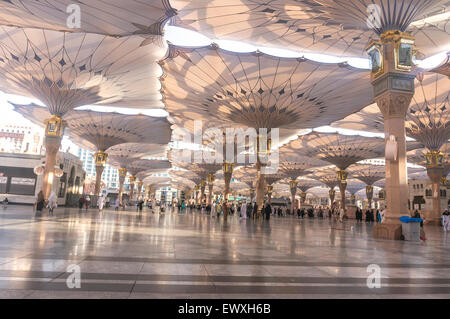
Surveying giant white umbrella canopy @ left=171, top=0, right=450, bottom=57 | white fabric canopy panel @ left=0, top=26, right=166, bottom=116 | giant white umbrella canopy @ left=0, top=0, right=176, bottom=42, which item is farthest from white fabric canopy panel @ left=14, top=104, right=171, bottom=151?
giant white umbrella canopy @ left=171, top=0, right=450, bottom=57

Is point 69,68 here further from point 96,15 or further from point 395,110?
point 395,110

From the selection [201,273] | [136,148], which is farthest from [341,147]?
[201,273]

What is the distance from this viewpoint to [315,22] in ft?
51.9

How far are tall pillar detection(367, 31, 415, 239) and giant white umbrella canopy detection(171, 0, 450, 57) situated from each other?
3.58ft

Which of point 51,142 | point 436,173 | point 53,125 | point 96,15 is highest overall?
point 96,15

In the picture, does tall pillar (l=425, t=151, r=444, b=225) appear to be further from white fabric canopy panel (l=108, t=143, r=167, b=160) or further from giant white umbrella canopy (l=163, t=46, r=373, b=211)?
white fabric canopy panel (l=108, t=143, r=167, b=160)

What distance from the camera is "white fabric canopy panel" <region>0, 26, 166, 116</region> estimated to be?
17.3 metres

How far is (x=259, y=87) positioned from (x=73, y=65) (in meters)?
11.5

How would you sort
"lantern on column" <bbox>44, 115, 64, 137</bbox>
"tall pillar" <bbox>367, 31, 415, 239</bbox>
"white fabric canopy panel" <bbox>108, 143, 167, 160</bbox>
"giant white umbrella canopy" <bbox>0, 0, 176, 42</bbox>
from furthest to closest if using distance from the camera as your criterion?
"white fabric canopy panel" <bbox>108, 143, 167, 160</bbox> < "lantern on column" <bbox>44, 115, 64, 137</bbox> < "giant white umbrella canopy" <bbox>0, 0, 176, 42</bbox> < "tall pillar" <bbox>367, 31, 415, 239</bbox>

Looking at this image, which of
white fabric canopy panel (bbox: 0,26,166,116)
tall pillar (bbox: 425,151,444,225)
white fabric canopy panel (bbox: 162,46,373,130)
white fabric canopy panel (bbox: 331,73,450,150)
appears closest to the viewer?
white fabric canopy panel (bbox: 0,26,166,116)

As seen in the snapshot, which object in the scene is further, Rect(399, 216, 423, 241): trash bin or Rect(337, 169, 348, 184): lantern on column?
Rect(337, 169, 348, 184): lantern on column
